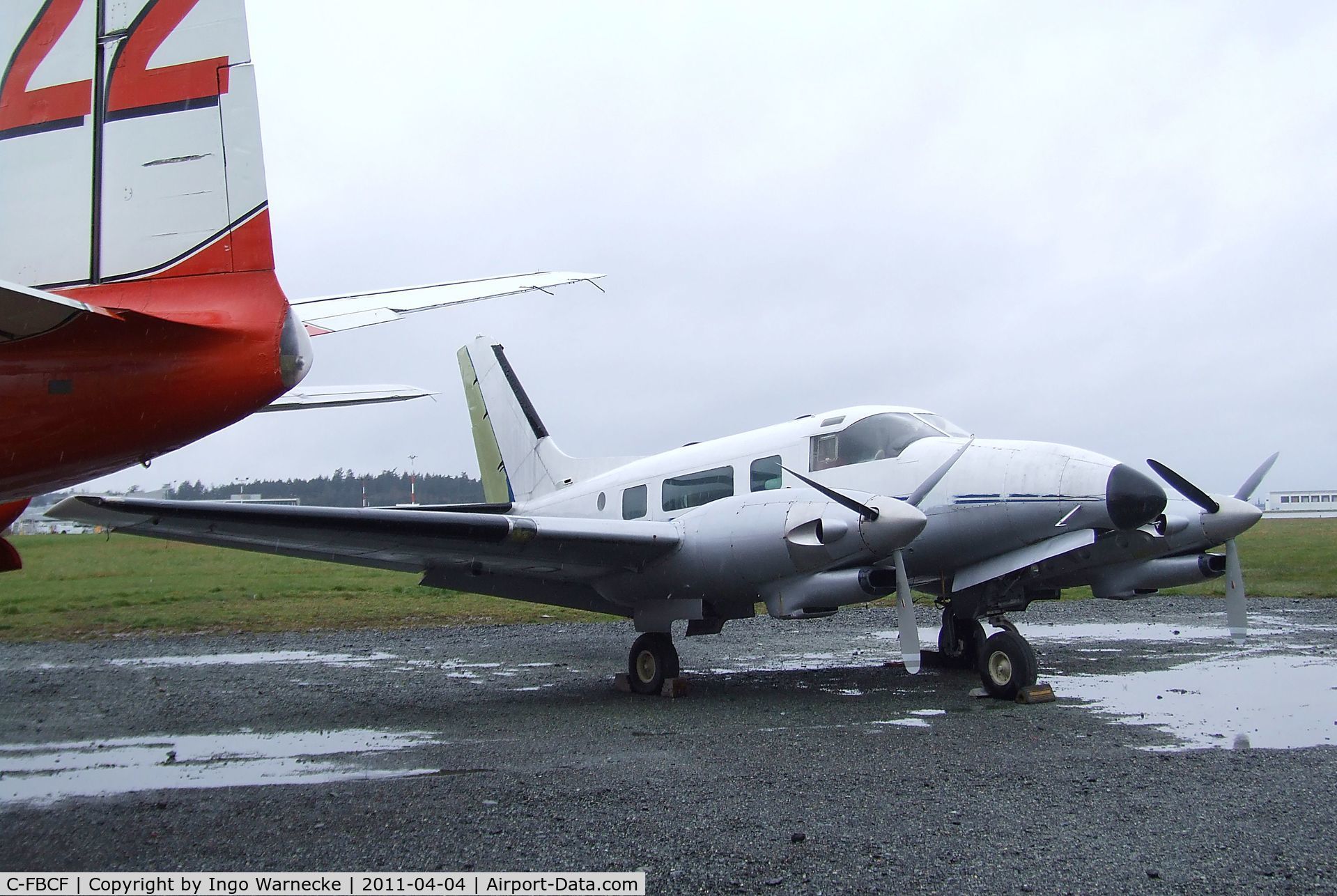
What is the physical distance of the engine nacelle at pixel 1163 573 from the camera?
9.85m

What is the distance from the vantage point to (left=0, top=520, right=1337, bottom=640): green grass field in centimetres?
1778

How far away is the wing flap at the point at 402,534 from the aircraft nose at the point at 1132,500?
389cm

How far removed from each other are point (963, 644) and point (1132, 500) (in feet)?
11.8

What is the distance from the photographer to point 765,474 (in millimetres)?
9945

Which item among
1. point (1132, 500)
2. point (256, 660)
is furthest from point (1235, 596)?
point (256, 660)

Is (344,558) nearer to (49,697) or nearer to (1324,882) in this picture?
(49,697)

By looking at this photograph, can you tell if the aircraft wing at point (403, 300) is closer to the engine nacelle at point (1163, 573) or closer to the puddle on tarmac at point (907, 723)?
the puddle on tarmac at point (907, 723)

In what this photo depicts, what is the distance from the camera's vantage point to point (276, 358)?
3.87 metres

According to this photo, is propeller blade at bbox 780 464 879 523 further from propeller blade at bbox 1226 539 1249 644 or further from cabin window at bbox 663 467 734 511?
propeller blade at bbox 1226 539 1249 644

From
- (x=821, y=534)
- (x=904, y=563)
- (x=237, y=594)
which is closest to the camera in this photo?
(x=821, y=534)

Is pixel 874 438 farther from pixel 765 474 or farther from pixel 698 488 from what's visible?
pixel 698 488

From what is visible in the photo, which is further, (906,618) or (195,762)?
(906,618)

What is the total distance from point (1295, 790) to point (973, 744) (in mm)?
2026

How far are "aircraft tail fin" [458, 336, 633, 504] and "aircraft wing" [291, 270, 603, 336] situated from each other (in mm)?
7170
